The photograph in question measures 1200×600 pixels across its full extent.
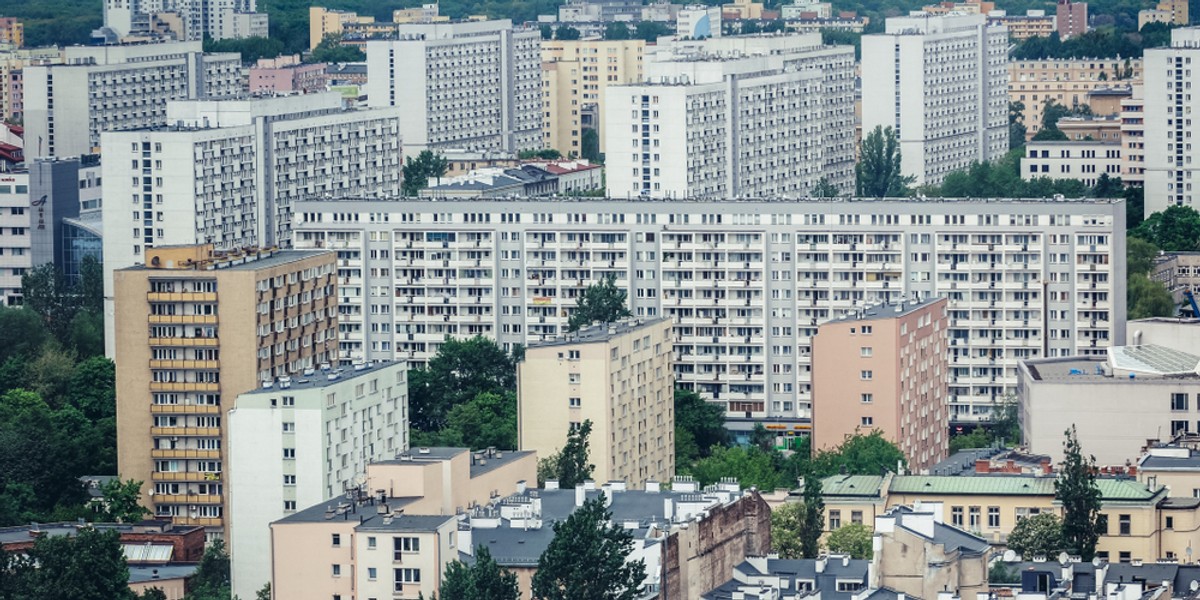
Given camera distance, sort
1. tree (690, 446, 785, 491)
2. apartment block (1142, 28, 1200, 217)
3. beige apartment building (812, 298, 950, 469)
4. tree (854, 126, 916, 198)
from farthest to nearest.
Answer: tree (854, 126, 916, 198), apartment block (1142, 28, 1200, 217), beige apartment building (812, 298, 950, 469), tree (690, 446, 785, 491)

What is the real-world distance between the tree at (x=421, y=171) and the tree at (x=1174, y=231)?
33.7m

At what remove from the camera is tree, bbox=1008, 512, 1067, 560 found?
255 ft

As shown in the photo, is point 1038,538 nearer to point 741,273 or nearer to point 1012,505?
point 1012,505

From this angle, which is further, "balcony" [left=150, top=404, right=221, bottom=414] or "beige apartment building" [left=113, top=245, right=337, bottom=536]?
"balcony" [left=150, top=404, right=221, bottom=414]

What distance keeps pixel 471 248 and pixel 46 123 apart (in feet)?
162

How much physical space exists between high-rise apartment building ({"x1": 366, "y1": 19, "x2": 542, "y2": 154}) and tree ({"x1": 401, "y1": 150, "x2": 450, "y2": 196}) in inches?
724

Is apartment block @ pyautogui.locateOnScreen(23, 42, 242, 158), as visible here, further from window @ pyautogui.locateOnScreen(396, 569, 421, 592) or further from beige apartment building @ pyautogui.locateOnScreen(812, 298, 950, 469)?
window @ pyautogui.locateOnScreen(396, 569, 421, 592)

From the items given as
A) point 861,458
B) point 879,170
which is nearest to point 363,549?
point 861,458

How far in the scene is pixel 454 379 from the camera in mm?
107875

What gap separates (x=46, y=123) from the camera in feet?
525

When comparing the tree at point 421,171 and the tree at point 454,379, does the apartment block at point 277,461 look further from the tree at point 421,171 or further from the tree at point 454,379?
the tree at point 421,171

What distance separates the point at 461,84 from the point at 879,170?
3023 cm

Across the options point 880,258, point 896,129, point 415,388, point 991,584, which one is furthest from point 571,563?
point 896,129

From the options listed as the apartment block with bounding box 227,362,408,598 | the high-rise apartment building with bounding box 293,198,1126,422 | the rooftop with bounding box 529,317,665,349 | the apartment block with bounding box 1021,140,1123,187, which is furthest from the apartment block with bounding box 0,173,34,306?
the apartment block with bounding box 1021,140,1123,187
